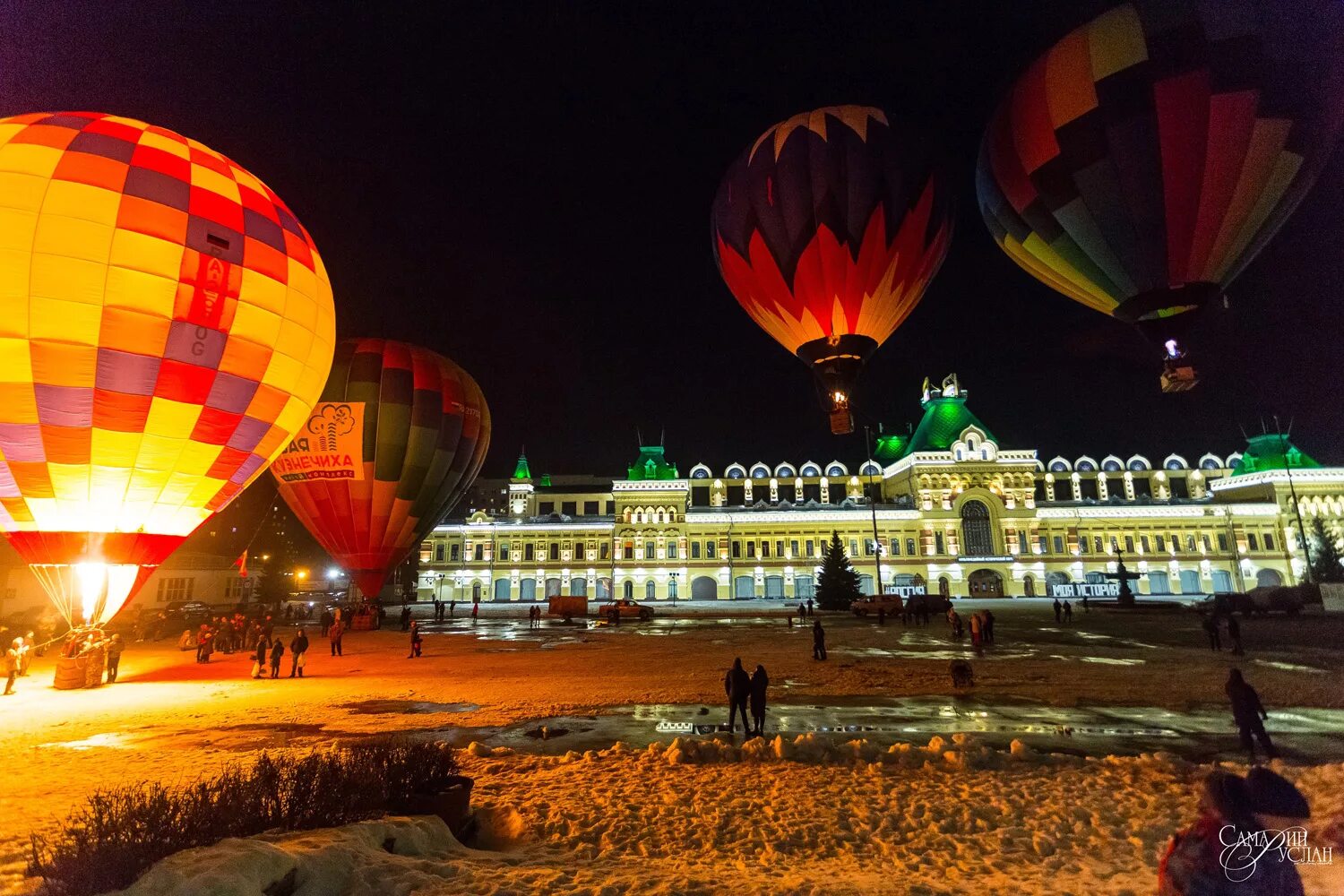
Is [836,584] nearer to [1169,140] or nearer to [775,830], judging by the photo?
[1169,140]

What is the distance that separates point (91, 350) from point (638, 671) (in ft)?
43.5

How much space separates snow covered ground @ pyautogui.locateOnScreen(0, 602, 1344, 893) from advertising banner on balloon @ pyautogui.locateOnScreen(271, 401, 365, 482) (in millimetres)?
6112

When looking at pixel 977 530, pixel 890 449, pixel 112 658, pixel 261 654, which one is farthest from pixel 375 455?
pixel 890 449

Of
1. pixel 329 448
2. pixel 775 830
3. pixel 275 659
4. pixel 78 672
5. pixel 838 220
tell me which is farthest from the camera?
pixel 329 448

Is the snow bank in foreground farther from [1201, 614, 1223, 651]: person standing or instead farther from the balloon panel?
[1201, 614, 1223, 651]: person standing

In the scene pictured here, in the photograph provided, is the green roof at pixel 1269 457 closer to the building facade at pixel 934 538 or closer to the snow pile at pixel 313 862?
the building facade at pixel 934 538

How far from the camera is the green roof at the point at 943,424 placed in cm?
5816

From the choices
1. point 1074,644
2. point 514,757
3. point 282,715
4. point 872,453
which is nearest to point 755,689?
point 514,757

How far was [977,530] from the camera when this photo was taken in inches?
2194

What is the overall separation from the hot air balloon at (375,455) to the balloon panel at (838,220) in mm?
12078

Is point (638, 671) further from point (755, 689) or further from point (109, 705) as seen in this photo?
point (109, 705)

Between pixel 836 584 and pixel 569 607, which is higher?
pixel 836 584

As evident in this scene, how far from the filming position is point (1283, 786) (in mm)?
2732

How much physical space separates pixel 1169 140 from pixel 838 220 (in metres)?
6.60
